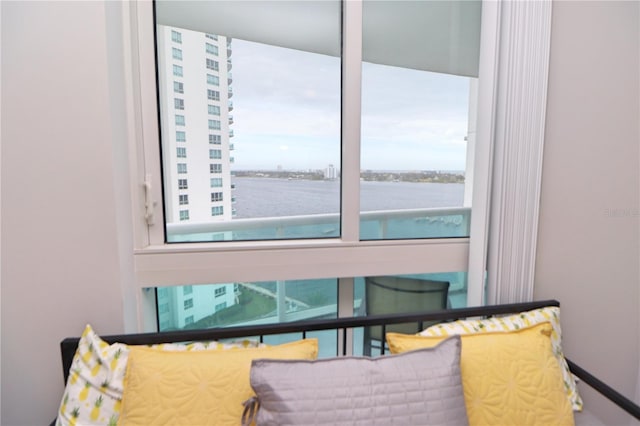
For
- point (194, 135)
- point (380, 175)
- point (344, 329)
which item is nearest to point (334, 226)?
point (380, 175)

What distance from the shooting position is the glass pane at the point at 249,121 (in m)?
1.26

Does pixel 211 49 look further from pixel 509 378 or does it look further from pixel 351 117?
pixel 509 378

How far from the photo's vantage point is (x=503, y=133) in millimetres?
1270

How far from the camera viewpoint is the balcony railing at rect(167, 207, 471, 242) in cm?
133

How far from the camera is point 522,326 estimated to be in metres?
1.18

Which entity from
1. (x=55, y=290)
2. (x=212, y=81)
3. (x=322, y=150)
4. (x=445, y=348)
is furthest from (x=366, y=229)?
(x=55, y=290)

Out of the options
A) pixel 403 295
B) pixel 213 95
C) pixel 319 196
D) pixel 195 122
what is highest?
pixel 213 95

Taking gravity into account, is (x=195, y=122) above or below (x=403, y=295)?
above

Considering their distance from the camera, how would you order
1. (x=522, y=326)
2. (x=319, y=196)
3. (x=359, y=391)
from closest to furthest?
1. (x=359, y=391)
2. (x=522, y=326)
3. (x=319, y=196)

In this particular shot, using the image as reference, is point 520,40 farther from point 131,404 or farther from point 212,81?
point 131,404

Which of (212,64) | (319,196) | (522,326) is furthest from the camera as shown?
(319,196)

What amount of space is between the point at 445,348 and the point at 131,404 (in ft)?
2.93

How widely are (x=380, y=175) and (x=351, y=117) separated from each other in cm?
27

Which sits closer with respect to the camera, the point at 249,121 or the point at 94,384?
the point at 94,384
